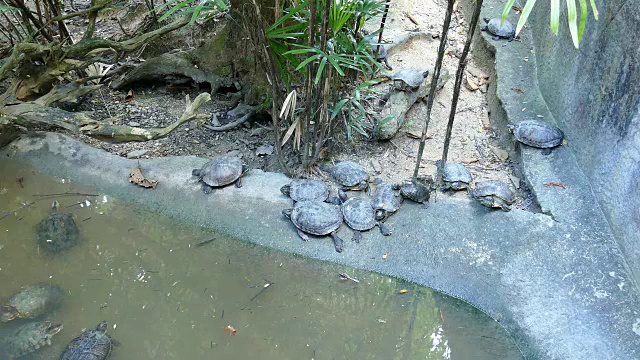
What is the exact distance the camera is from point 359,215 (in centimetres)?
359

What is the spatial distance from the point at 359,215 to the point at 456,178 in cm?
77

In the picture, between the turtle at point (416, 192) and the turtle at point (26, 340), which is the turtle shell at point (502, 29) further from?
the turtle at point (26, 340)

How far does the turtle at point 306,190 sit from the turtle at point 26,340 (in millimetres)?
1664

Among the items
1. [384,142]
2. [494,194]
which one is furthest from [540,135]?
[384,142]

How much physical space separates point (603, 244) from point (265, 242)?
6.94ft

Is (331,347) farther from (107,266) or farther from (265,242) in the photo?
(107,266)

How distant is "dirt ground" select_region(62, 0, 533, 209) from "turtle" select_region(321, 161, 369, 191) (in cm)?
27

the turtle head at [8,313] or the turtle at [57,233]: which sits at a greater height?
the turtle at [57,233]

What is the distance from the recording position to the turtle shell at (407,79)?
14.8 ft

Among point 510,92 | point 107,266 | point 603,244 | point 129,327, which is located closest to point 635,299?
point 603,244

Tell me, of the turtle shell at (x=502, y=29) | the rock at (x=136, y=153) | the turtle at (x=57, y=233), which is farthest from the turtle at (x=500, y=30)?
the turtle at (x=57, y=233)

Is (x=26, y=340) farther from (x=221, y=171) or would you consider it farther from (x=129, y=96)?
(x=129, y=96)

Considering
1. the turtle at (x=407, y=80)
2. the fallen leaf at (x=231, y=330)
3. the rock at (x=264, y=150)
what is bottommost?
the fallen leaf at (x=231, y=330)

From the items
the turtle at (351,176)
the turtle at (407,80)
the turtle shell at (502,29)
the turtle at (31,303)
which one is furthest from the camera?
the turtle shell at (502,29)
